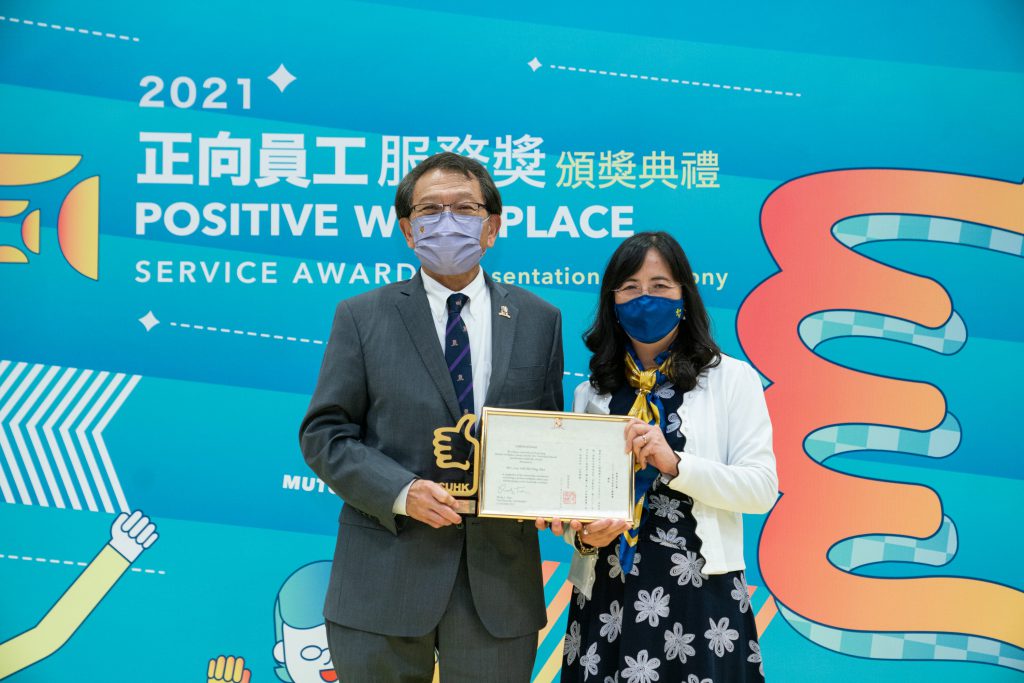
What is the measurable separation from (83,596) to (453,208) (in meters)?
2.36

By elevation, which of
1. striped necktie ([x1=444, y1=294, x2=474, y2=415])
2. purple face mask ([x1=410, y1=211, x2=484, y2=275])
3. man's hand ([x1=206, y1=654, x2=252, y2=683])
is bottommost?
man's hand ([x1=206, y1=654, x2=252, y2=683])

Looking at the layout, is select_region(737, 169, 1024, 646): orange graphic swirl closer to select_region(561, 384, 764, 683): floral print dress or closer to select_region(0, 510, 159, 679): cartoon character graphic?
select_region(561, 384, 764, 683): floral print dress

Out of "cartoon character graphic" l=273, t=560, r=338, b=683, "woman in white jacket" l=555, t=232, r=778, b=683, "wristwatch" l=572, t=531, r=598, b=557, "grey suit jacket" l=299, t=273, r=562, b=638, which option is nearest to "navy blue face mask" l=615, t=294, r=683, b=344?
"woman in white jacket" l=555, t=232, r=778, b=683

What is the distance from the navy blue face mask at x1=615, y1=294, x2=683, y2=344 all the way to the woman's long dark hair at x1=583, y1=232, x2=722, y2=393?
0.06 meters

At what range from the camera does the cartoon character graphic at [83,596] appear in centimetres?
325

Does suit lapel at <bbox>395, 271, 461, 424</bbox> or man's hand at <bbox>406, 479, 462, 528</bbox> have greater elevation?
suit lapel at <bbox>395, 271, 461, 424</bbox>

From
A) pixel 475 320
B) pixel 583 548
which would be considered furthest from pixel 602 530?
pixel 475 320

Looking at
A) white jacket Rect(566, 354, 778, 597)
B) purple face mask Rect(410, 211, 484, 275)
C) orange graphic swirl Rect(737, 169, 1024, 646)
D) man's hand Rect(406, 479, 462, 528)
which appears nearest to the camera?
man's hand Rect(406, 479, 462, 528)

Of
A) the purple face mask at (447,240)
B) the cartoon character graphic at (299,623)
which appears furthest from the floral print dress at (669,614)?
the cartoon character graphic at (299,623)

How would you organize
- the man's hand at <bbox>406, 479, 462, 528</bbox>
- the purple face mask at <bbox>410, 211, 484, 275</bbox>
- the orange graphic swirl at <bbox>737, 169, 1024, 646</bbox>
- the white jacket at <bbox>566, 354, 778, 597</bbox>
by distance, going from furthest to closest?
the orange graphic swirl at <bbox>737, 169, 1024, 646</bbox> → the purple face mask at <bbox>410, 211, 484, 275</bbox> → the white jacket at <bbox>566, 354, 778, 597</bbox> → the man's hand at <bbox>406, 479, 462, 528</bbox>

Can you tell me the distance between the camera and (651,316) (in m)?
2.03

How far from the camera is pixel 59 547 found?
3264 mm

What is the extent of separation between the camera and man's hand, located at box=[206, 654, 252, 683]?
323cm

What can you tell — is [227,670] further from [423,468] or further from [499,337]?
[499,337]
